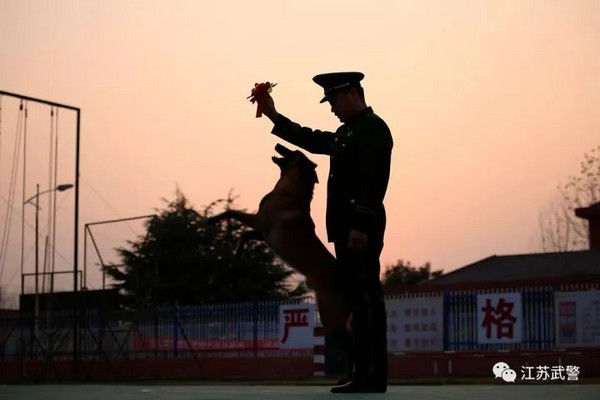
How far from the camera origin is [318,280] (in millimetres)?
5977

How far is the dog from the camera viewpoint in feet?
19.6

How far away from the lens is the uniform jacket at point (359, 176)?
237 inches

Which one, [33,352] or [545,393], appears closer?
[545,393]

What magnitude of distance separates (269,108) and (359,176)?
85 cm

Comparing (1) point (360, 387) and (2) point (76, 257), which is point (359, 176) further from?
(2) point (76, 257)

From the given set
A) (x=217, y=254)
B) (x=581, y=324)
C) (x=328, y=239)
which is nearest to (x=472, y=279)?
(x=217, y=254)

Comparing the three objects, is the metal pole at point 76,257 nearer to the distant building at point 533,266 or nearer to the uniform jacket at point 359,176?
the distant building at point 533,266

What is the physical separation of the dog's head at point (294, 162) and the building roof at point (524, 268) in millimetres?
27845

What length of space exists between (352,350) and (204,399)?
100cm

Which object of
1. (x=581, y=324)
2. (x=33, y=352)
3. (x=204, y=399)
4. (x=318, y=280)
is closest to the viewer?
(x=204, y=399)

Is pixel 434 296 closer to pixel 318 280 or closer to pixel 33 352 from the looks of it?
pixel 33 352

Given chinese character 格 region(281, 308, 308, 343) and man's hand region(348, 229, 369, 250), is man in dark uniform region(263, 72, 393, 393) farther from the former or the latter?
chinese character 格 region(281, 308, 308, 343)

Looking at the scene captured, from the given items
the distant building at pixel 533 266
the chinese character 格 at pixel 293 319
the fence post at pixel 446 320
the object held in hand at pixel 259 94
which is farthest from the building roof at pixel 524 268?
the object held in hand at pixel 259 94

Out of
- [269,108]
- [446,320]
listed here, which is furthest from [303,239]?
[446,320]
